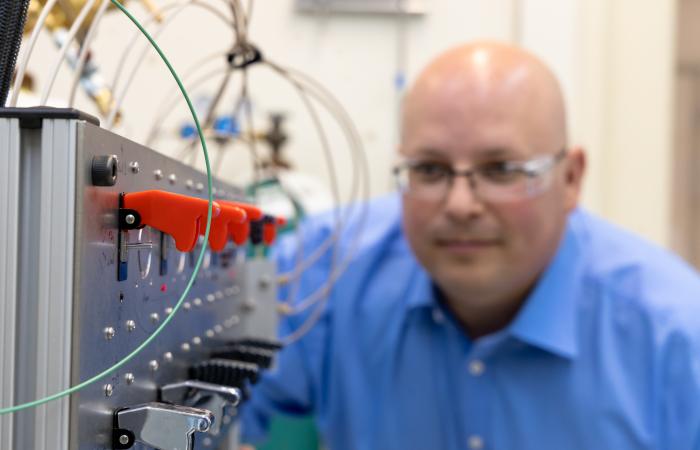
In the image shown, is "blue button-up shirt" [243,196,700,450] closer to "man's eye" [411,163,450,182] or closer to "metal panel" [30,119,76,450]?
Answer: "man's eye" [411,163,450,182]

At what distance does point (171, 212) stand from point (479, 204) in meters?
0.72

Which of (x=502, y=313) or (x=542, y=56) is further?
(x=542, y=56)

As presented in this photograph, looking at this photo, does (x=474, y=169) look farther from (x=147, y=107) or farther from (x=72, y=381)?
(x=147, y=107)

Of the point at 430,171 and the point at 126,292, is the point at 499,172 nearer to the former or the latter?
the point at 430,171

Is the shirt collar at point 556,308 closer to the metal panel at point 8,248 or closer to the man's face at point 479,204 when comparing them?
the man's face at point 479,204

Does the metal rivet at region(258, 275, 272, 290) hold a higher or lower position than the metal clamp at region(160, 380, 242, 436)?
higher

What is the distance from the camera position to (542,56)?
1.87 metres

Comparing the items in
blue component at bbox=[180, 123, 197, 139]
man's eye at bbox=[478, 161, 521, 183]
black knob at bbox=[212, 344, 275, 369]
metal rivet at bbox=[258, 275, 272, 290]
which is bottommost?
black knob at bbox=[212, 344, 275, 369]

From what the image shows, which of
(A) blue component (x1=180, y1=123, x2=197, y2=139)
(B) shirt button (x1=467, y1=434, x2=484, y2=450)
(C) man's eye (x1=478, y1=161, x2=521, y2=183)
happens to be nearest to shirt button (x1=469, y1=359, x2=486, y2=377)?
(B) shirt button (x1=467, y1=434, x2=484, y2=450)

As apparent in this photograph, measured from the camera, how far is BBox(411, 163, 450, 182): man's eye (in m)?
1.11

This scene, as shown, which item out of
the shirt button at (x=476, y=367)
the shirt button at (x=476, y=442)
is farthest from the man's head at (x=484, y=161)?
the shirt button at (x=476, y=442)

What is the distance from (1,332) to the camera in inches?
13.8

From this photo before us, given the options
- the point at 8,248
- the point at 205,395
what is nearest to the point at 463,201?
the point at 205,395

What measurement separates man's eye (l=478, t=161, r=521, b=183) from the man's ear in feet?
0.56
